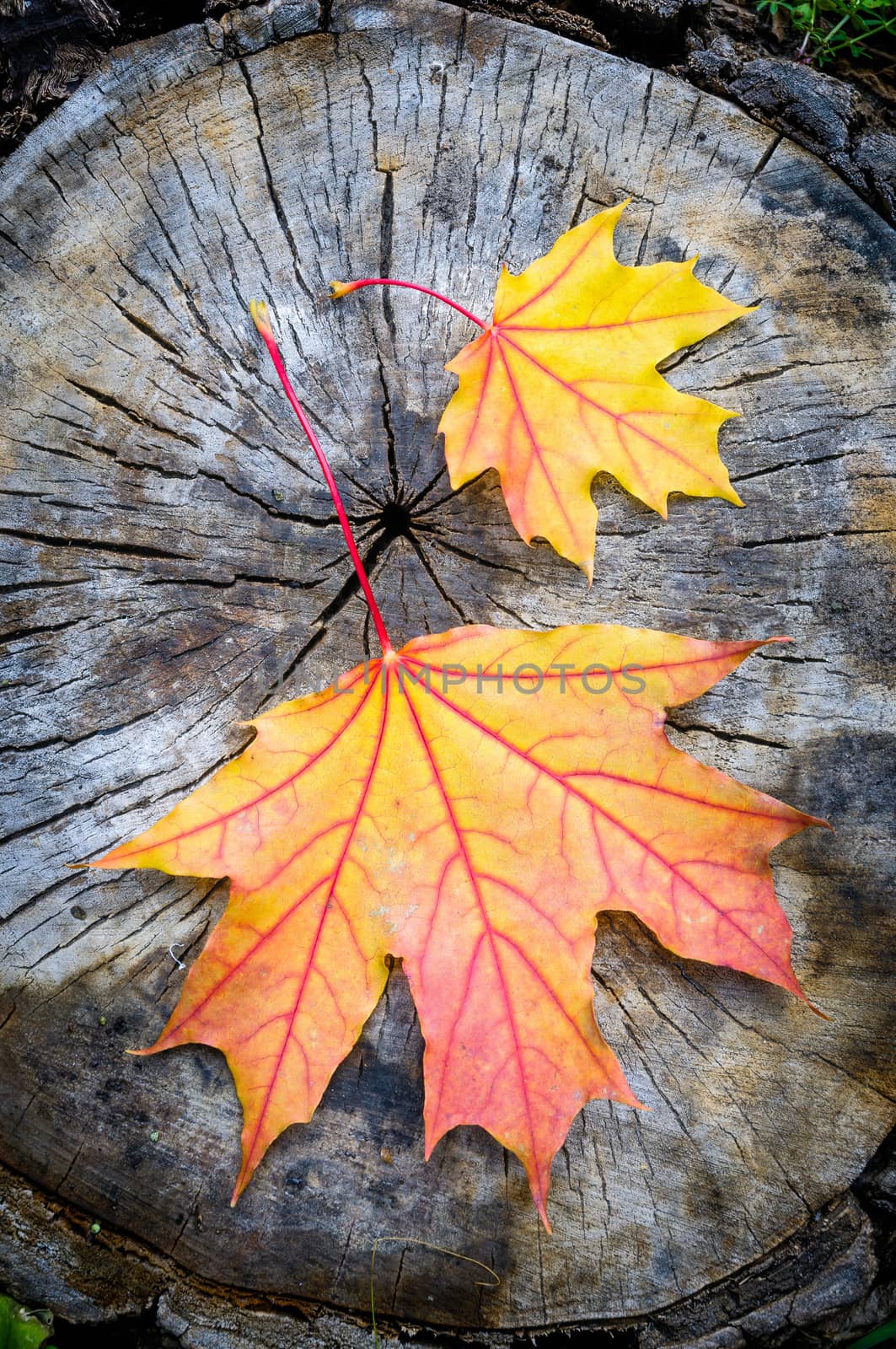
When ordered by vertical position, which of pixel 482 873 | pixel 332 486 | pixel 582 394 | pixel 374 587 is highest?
pixel 582 394

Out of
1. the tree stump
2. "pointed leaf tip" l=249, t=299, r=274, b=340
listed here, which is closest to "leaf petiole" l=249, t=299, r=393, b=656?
"pointed leaf tip" l=249, t=299, r=274, b=340

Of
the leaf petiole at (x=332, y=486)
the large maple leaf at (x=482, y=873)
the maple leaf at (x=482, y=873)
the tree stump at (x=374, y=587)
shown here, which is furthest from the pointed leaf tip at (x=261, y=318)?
the large maple leaf at (x=482, y=873)

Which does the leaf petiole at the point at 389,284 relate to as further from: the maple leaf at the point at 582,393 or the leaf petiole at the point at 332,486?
the leaf petiole at the point at 332,486

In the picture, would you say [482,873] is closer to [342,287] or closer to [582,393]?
[582,393]

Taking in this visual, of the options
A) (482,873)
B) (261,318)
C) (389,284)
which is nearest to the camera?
(482,873)

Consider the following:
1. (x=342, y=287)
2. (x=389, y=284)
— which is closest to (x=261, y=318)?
(x=342, y=287)
